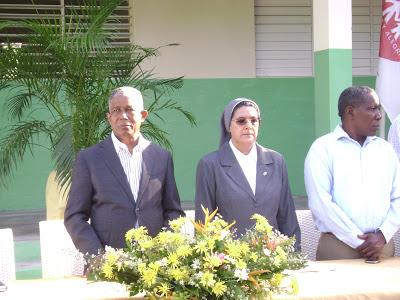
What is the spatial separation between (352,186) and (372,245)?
0.37 meters

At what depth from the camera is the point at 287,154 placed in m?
10.9

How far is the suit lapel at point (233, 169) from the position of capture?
13.4 feet


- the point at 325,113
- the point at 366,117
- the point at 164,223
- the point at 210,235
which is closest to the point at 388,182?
the point at 366,117

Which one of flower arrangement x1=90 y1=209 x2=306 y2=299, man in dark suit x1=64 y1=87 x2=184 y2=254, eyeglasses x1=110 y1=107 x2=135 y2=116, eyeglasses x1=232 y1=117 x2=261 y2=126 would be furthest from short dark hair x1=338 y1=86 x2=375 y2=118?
flower arrangement x1=90 y1=209 x2=306 y2=299

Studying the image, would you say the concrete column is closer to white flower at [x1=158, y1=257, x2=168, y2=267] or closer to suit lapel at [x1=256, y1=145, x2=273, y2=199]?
suit lapel at [x1=256, y1=145, x2=273, y2=199]

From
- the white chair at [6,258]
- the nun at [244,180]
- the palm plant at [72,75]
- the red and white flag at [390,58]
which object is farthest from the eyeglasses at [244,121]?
the red and white flag at [390,58]

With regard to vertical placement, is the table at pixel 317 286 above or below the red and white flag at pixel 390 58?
below

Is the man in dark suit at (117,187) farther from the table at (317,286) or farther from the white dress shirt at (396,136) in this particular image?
the white dress shirt at (396,136)

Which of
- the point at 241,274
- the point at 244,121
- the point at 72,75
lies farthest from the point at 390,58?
the point at 241,274

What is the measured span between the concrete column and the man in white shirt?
2577 mm

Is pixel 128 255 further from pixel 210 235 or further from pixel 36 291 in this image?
pixel 36 291

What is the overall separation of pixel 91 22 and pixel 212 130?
440 centimetres

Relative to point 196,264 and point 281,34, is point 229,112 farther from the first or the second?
point 281,34

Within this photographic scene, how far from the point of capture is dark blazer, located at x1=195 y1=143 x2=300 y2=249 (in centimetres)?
406
